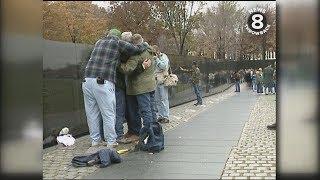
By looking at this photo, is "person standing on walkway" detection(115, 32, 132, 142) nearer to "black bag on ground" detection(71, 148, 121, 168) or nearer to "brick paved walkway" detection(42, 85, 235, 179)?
"brick paved walkway" detection(42, 85, 235, 179)

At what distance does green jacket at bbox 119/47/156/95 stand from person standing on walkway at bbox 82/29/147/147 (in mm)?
180

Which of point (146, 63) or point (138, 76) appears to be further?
point (138, 76)

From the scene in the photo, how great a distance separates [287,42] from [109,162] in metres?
3.20

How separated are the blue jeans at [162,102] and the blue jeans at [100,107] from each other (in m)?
3.53

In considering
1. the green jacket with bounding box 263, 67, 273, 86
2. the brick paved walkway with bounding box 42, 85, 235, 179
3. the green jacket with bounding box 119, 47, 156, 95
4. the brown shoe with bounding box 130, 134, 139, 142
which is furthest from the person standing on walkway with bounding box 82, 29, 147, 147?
the green jacket with bounding box 263, 67, 273, 86

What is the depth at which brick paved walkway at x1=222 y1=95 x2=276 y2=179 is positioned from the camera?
5.61 m

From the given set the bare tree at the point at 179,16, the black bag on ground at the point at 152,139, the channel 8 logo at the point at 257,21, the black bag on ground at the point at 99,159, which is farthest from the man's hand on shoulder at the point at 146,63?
the bare tree at the point at 179,16

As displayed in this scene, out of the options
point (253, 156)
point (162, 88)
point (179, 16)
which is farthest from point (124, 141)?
point (179, 16)

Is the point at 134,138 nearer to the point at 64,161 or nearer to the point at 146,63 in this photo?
the point at 146,63

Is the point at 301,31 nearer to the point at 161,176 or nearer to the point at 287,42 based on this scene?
the point at 287,42

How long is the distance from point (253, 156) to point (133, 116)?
2493mm

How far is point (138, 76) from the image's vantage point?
25.6ft

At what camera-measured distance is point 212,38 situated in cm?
4569

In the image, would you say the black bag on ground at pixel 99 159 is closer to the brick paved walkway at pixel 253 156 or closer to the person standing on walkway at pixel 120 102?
the brick paved walkway at pixel 253 156
